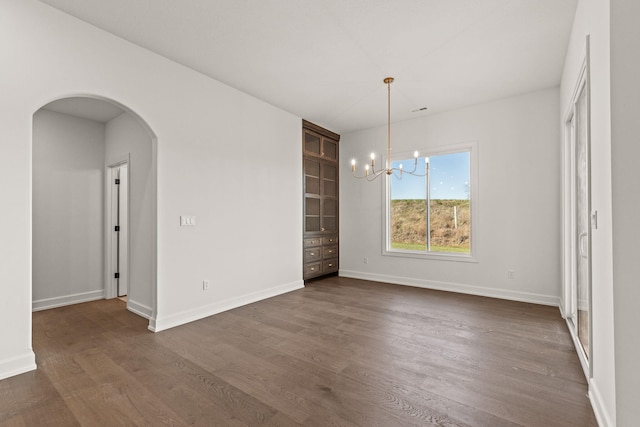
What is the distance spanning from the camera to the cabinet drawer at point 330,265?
19.7 ft

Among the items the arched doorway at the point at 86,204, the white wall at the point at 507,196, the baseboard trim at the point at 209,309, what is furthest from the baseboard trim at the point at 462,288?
the arched doorway at the point at 86,204

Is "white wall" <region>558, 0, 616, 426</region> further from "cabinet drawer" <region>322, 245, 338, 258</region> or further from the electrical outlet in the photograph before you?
"cabinet drawer" <region>322, 245, 338, 258</region>

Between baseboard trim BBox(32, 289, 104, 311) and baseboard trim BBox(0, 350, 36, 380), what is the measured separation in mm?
2259

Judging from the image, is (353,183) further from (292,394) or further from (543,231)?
(292,394)

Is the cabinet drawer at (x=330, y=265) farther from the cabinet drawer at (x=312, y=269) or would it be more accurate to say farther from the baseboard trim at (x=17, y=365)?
the baseboard trim at (x=17, y=365)

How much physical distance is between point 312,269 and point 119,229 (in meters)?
3.31

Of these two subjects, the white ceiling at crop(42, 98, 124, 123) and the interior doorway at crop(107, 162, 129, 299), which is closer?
the white ceiling at crop(42, 98, 124, 123)

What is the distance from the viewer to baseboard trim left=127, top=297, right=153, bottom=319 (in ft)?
12.1

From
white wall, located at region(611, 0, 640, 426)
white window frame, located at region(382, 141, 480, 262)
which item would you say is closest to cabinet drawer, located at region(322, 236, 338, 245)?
white window frame, located at region(382, 141, 480, 262)

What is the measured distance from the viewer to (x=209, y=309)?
3.82m

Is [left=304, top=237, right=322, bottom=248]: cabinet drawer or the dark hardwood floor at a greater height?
[left=304, top=237, right=322, bottom=248]: cabinet drawer

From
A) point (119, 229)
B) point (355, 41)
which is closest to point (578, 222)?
point (355, 41)

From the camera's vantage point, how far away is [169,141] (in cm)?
346

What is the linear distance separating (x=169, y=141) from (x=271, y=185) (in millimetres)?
1710
